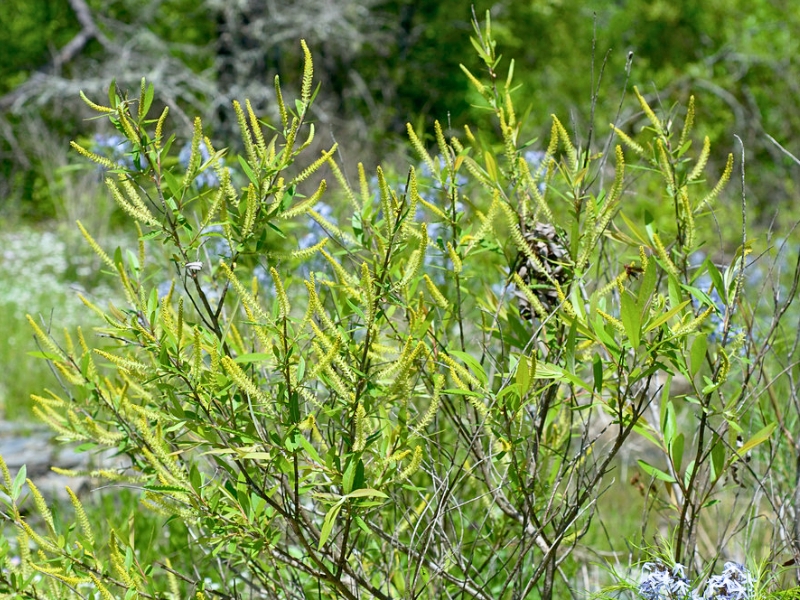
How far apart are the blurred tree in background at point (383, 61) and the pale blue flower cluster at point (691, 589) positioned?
7657 millimetres

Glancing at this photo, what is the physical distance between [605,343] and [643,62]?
12184 mm

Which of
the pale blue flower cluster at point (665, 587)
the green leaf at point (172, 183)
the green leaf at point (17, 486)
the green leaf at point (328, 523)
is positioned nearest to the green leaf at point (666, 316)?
the pale blue flower cluster at point (665, 587)

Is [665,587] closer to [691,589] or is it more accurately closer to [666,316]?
[691,589]

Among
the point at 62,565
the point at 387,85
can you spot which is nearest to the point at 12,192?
the point at 387,85

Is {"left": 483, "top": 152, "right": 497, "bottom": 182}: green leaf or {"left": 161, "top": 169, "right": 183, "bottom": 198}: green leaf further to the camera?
{"left": 483, "top": 152, "right": 497, "bottom": 182}: green leaf

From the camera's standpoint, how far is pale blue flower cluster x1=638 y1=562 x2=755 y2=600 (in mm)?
1252

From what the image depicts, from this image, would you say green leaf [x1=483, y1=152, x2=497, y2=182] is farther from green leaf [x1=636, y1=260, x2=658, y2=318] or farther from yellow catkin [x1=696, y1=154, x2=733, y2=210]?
green leaf [x1=636, y1=260, x2=658, y2=318]

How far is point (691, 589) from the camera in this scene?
51.9 inches

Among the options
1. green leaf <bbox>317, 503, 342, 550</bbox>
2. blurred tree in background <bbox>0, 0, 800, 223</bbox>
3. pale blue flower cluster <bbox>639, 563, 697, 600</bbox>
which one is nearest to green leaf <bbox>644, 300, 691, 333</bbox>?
pale blue flower cluster <bbox>639, 563, 697, 600</bbox>

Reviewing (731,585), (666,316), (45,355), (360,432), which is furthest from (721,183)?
(45,355)

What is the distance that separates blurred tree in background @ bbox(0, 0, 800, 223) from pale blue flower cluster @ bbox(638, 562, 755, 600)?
7.66 m

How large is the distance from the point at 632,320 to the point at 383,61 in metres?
16.4

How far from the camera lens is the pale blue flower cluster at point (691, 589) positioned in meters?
1.25

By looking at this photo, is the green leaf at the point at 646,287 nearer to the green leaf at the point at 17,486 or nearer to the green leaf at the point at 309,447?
the green leaf at the point at 309,447
